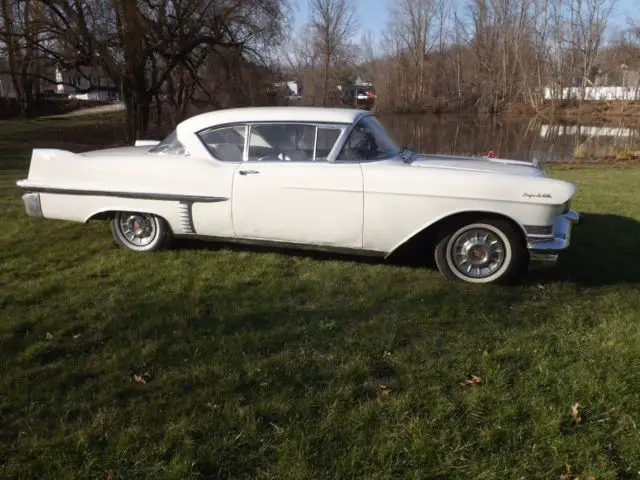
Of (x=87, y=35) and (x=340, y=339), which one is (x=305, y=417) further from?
(x=87, y=35)

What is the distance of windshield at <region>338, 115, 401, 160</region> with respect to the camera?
489cm

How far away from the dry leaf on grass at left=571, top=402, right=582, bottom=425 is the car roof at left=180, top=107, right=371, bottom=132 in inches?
123

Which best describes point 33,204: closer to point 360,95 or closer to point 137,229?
point 137,229

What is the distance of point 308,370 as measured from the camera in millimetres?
3164

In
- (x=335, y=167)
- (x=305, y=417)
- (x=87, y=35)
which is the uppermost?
(x=87, y=35)

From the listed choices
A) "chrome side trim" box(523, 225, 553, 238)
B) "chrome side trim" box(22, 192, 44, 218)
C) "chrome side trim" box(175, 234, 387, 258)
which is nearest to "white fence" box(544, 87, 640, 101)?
"chrome side trim" box(523, 225, 553, 238)

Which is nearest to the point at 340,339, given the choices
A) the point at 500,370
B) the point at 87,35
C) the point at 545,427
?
the point at 500,370

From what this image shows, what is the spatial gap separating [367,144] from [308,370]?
8.39 ft

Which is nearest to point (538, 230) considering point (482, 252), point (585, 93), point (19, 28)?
point (482, 252)

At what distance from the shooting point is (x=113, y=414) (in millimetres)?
2699

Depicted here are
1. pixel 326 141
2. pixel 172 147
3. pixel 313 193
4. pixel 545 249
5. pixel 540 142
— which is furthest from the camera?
pixel 540 142

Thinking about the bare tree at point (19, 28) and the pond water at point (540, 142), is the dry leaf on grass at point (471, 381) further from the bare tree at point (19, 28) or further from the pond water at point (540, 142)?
the bare tree at point (19, 28)

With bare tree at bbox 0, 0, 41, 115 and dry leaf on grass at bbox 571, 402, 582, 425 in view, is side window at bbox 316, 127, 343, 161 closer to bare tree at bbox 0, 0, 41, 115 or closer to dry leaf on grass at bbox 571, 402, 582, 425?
dry leaf on grass at bbox 571, 402, 582, 425

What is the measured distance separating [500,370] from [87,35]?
19346mm
